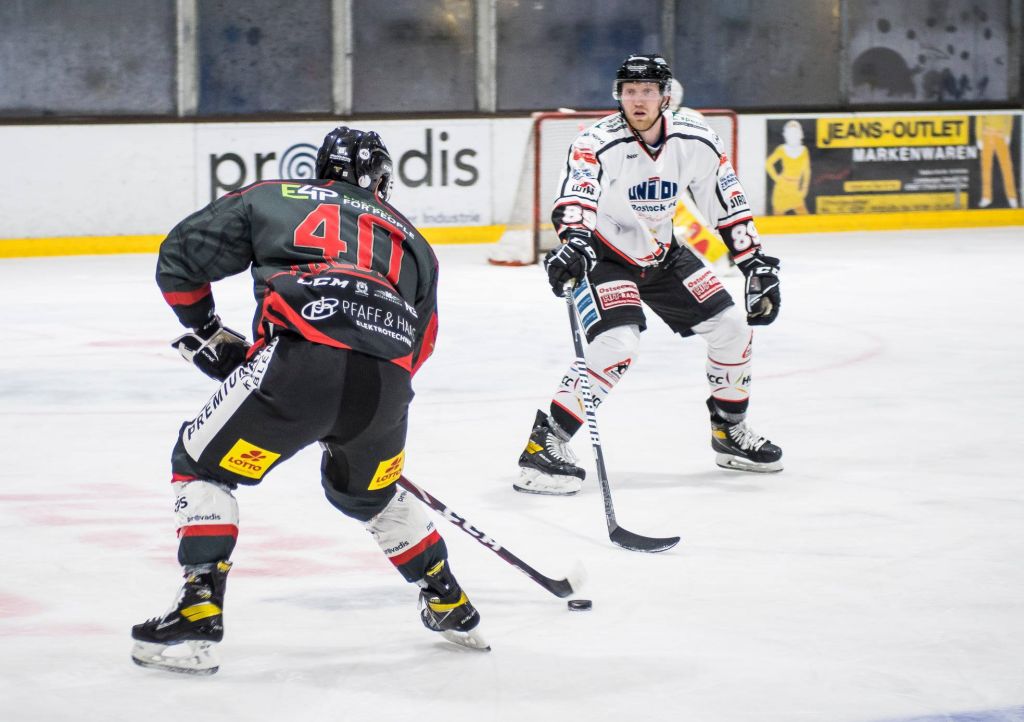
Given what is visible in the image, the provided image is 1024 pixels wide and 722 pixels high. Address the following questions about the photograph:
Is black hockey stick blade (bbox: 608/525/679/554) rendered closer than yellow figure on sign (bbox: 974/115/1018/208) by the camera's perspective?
Yes

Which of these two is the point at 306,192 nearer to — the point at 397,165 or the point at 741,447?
the point at 741,447

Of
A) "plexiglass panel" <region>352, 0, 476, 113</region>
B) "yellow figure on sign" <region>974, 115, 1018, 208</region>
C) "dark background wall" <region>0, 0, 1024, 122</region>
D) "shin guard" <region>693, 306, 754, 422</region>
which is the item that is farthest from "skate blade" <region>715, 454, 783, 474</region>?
"yellow figure on sign" <region>974, 115, 1018, 208</region>

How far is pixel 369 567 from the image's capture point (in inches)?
152

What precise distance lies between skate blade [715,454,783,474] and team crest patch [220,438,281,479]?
233cm

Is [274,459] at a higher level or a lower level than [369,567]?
higher

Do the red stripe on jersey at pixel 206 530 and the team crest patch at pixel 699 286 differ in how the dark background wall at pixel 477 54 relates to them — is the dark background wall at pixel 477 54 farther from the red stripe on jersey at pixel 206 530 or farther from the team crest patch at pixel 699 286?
the red stripe on jersey at pixel 206 530

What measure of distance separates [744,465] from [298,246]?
7.83 feet

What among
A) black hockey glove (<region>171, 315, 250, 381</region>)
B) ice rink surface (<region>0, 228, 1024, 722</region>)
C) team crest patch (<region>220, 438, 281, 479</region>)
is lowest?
ice rink surface (<region>0, 228, 1024, 722</region>)

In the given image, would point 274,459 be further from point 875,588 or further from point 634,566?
point 875,588

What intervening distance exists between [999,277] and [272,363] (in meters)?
8.16

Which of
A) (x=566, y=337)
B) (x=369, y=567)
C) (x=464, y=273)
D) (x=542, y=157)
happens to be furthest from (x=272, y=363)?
(x=542, y=157)

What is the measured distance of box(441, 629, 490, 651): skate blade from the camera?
323cm

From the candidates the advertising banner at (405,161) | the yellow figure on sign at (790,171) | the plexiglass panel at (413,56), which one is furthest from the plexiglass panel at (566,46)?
the yellow figure on sign at (790,171)

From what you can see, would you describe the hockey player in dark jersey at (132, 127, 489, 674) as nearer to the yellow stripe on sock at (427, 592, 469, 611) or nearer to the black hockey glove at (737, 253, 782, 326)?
the yellow stripe on sock at (427, 592, 469, 611)
